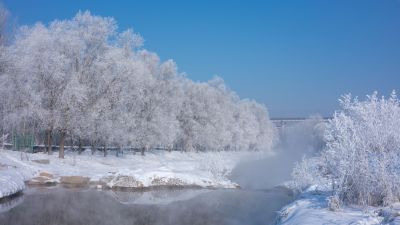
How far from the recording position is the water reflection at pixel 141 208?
20.2 meters

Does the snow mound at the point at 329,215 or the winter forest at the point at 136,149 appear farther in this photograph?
the winter forest at the point at 136,149

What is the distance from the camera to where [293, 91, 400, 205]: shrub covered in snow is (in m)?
14.2

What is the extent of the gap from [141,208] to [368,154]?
46.1ft

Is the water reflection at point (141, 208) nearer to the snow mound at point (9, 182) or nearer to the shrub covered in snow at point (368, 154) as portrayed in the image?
the snow mound at point (9, 182)

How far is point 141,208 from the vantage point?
24.4 meters

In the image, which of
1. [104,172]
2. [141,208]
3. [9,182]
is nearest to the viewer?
[141,208]

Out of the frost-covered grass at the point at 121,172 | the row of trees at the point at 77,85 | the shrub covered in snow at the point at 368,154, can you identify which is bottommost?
the frost-covered grass at the point at 121,172

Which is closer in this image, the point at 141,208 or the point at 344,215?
the point at 344,215

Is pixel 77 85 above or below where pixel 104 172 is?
above

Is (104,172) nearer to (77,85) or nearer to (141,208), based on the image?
(77,85)

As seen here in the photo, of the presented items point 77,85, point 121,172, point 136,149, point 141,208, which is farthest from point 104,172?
point 136,149

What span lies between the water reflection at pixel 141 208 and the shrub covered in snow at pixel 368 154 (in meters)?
7.82

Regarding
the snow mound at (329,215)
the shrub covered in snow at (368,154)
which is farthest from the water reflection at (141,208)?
the shrub covered in snow at (368,154)

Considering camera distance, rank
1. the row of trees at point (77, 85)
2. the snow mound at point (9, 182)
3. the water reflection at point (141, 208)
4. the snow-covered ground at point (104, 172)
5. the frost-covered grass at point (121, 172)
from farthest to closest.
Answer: the row of trees at point (77, 85) → the frost-covered grass at point (121, 172) → the snow-covered ground at point (104, 172) → the snow mound at point (9, 182) → the water reflection at point (141, 208)
